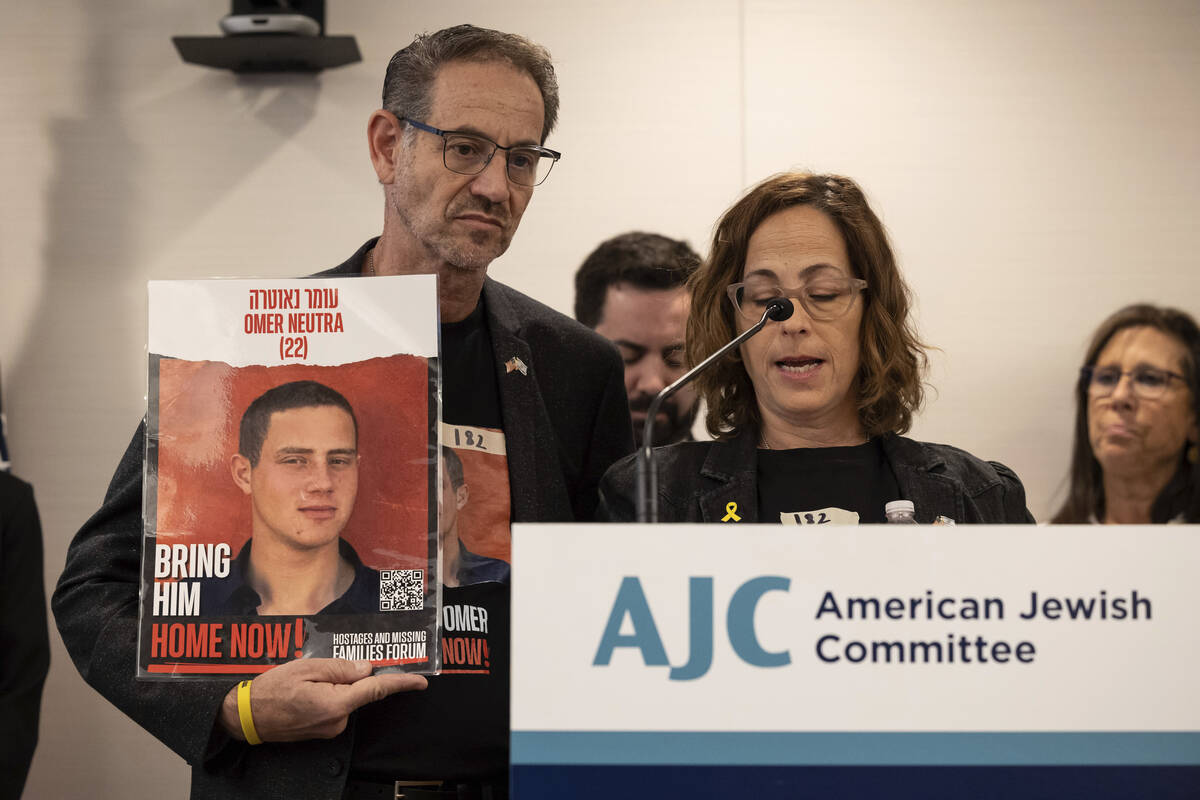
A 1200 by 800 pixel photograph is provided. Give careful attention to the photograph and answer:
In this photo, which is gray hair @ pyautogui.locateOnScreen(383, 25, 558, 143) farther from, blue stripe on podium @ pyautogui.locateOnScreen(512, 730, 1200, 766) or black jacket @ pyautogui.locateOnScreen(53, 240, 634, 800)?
blue stripe on podium @ pyautogui.locateOnScreen(512, 730, 1200, 766)

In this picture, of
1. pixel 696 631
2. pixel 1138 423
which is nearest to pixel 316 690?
pixel 696 631

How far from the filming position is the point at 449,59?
1869 mm

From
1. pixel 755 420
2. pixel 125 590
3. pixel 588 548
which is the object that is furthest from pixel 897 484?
pixel 125 590

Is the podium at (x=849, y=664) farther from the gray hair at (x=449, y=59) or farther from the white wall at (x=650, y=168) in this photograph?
the white wall at (x=650, y=168)

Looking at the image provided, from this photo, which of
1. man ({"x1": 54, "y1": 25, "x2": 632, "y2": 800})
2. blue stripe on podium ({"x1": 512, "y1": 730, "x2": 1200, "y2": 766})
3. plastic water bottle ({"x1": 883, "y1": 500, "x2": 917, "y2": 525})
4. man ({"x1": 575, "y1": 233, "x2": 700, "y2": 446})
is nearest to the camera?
blue stripe on podium ({"x1": 512, "y1": 730, "x2": 1200, "y2": 766})

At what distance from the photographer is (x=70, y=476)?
3773 mm

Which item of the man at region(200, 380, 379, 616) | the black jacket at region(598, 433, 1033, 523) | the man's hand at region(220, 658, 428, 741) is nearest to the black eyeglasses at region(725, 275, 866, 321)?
the black jacket at region(598, 433, 1033, 523)

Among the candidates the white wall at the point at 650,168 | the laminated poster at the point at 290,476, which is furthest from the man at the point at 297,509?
the white wall at the point at 650,168

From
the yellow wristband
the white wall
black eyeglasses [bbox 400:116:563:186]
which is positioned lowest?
the yellow wristband

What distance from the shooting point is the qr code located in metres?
1.44

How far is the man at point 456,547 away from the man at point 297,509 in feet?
0.51

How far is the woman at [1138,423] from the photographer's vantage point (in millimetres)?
3459

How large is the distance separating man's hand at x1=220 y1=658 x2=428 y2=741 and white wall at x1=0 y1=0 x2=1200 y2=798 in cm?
239

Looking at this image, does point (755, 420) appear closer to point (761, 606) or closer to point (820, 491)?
point (820, 491)
